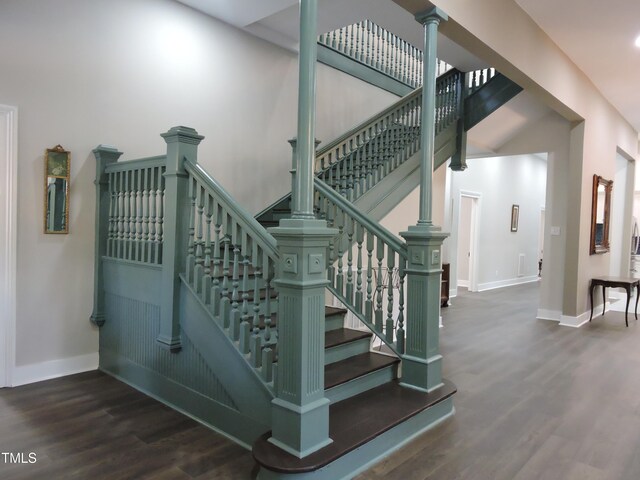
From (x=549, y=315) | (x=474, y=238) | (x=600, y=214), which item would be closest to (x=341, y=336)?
(x=549, y=315)

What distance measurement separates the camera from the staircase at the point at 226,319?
8.00 ft

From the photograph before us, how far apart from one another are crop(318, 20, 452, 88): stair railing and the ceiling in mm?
684

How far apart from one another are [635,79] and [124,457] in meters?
7.04

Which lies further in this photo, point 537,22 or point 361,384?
point 537,22

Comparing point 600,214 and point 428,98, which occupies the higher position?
point 428,98

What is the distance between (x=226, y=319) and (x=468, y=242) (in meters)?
8.45

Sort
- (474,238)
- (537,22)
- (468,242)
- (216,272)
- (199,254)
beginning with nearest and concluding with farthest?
(216,272) < (199,254) < (537,22) < (474,238) < (468,242)

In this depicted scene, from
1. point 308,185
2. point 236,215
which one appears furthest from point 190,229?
point 308,185

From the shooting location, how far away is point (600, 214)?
7004mm

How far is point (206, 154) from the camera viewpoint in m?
4.33

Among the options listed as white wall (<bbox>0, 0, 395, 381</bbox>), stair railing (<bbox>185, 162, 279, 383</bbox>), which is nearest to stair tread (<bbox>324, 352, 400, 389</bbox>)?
stair railing (<bbox>185, 162, 279, 383</bbox>)

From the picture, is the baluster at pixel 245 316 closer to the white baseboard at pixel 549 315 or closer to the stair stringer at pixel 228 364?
the stair stringer at pixel 228 364

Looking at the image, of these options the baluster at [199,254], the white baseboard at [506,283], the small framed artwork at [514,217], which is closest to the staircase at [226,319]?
the baluster at [199,254]

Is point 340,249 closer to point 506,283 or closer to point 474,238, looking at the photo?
point 474,238
